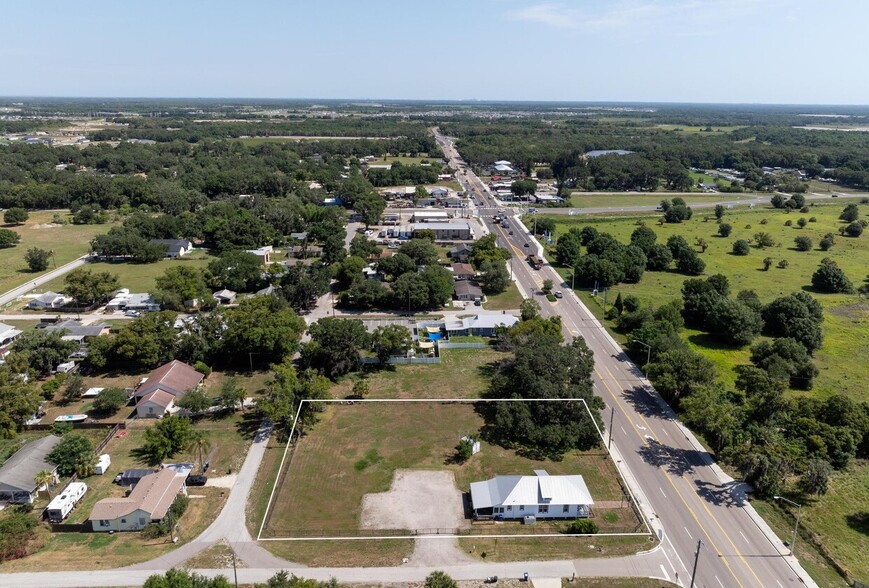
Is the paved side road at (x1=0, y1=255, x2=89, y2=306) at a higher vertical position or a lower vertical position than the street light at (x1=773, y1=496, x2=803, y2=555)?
higher

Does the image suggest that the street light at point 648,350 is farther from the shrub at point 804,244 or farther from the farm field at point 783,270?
the shrub at point 804,244

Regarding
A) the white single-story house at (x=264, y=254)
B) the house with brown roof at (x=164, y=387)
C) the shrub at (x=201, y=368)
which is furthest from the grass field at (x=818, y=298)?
the white single-story house at (x=264, y=254)

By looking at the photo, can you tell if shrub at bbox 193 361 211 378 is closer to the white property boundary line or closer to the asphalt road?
the white property boundary line

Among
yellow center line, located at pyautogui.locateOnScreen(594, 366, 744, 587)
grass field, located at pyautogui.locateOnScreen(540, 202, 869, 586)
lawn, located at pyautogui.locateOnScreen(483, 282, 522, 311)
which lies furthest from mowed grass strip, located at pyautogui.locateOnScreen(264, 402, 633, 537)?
lawn, located at pyautogui.locateOnScreen(483, 282, 522, 311)

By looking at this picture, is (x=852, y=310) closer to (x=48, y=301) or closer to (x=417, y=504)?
(x=417, y=504)

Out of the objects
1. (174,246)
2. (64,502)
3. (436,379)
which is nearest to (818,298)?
(436,379)

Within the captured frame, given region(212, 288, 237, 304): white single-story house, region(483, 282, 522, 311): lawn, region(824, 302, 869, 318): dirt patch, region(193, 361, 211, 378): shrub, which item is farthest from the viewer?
region(212, 288, 237, 304): white single-story house

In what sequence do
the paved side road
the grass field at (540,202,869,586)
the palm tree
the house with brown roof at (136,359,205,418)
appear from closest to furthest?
the grass field at (540,202,869,586) → the palm tree → the house with brown roof at (136,359,205,418) → the paved side road
